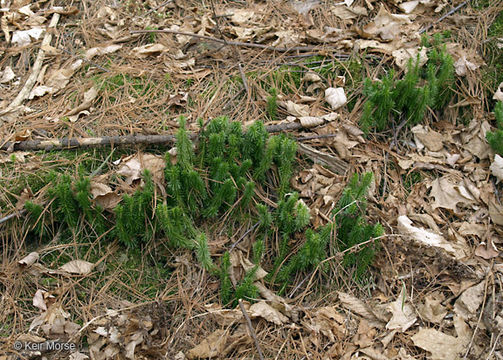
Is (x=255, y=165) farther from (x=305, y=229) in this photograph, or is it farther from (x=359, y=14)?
(x=359, y=14)

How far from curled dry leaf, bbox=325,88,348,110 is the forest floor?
0.5 inches

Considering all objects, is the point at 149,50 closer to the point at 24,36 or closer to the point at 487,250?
the point at 24,36

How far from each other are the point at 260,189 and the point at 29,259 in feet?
5.71

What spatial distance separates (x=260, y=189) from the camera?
3.62 meters

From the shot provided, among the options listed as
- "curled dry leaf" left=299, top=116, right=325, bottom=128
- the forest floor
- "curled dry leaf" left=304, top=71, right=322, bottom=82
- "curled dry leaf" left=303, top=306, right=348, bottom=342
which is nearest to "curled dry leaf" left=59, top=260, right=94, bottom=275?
the forest floor

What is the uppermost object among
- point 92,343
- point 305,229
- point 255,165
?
point 255,165

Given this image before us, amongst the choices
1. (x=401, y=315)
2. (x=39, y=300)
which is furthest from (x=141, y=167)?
(x=401, y=315)

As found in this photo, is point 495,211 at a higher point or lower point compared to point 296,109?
lower

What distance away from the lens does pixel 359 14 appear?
4629mm

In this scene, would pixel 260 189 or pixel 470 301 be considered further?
pixel 260 189

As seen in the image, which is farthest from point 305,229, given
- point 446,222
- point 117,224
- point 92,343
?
point 92,343

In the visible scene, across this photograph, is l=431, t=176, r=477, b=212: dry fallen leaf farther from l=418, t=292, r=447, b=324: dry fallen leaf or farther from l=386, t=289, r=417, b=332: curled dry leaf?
l=386, t=289, r=417, b=332: curled dry leaf

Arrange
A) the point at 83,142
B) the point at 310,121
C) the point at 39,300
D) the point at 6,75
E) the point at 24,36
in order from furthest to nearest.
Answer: the point at 24,36, the point at 6,75, the point at 310,121, the point at 83,142, the point at 39,300

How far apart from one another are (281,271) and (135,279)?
1.05 m
